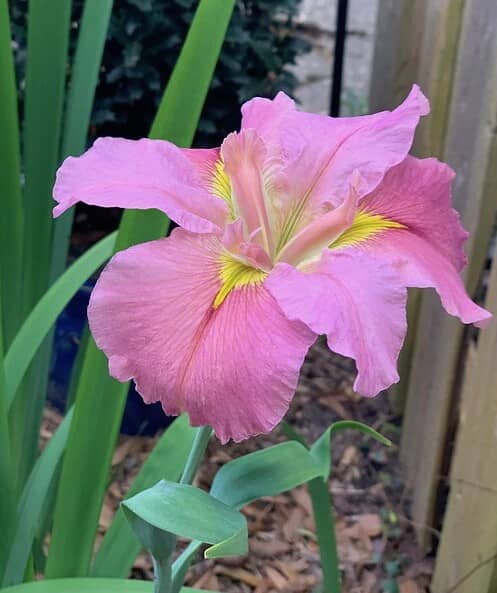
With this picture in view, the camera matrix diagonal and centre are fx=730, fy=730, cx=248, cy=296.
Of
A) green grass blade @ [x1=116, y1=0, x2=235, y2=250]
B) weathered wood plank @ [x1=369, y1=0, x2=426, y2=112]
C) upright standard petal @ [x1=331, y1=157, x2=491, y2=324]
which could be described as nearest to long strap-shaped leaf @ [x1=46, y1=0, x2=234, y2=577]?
green grass blade @ [x1=116, y1=0, x2=235, y2=250]

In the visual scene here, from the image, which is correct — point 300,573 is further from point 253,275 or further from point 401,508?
point 253,275

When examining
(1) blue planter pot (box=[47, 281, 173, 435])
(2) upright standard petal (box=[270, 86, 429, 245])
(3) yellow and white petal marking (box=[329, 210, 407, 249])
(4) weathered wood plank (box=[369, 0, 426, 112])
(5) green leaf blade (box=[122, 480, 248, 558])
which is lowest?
(1) blue planter pot (box=[47, 281, 173, 435])

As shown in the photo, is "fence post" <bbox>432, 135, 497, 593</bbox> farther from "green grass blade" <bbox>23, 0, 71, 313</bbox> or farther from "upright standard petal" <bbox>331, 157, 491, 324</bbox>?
"green grass blade" <bbox>23, 0, 71, 313</bbox>

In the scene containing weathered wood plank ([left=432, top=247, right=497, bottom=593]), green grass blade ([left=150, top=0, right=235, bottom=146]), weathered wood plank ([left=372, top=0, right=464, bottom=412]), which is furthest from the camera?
weathered wood plank ([left=372, top=0, right=464, bottom=412])

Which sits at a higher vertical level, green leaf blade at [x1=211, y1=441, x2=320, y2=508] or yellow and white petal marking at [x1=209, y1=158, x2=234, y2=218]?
yellow and white petal marking at [x1=209, y1=158, x2=234, y2=218]

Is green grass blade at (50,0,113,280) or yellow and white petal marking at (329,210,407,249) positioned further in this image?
green grass blade at (50,0,113,280)

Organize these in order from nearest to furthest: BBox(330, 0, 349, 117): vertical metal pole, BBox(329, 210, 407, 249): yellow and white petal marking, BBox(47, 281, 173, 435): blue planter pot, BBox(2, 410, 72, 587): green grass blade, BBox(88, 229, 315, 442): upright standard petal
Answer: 1. BBox(88, 229, 315, 442): upright standard petal
2. BBox(329, 210, 407, 249): yellow and white petal marking
3. BBox(2, 410, 72, 587): green grass blade
4. BBox(47, 281, 173, 435): blue planter pot
5. BBox(330, 0, 349, 117): vertical metal pole

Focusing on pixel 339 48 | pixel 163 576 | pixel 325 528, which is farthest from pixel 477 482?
pixel 339 48
